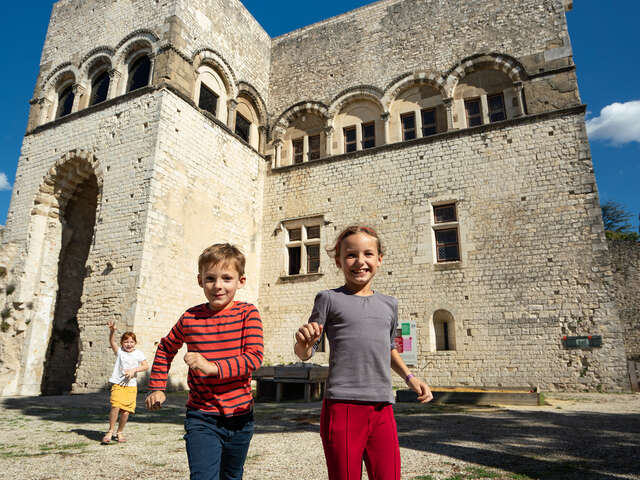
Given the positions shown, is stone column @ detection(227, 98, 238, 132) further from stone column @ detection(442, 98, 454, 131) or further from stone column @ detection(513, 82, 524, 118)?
stone column @ detection(513, 82, 524, 118)

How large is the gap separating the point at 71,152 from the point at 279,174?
655 centimetres

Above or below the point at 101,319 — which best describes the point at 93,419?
below

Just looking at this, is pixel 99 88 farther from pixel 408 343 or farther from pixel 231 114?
pixel 408 343

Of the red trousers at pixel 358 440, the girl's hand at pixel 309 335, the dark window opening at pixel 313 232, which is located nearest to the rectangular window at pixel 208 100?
the dark window opening at pixel 313 232

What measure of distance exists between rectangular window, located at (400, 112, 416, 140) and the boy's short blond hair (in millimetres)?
12242

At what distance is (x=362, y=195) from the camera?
533 inches

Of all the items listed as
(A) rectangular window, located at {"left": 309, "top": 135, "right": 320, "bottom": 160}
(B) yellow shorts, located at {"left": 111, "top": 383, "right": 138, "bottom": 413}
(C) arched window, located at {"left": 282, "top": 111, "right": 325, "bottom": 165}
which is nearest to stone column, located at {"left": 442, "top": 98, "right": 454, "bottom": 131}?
(C) arched window, located at {"left": 282, "top": 111, "right": 325, "bottom": 165}

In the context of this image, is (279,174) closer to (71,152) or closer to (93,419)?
(71,152)

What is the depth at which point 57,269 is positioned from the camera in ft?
43.0

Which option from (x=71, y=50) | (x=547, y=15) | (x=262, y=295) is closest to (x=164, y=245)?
(x=262, y=295)

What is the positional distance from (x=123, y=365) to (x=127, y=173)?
783 cm

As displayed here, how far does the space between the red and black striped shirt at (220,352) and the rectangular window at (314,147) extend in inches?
521

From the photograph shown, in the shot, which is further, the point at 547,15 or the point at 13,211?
the point at 13,211

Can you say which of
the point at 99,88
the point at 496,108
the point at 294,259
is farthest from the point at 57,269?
the point at 496,108
